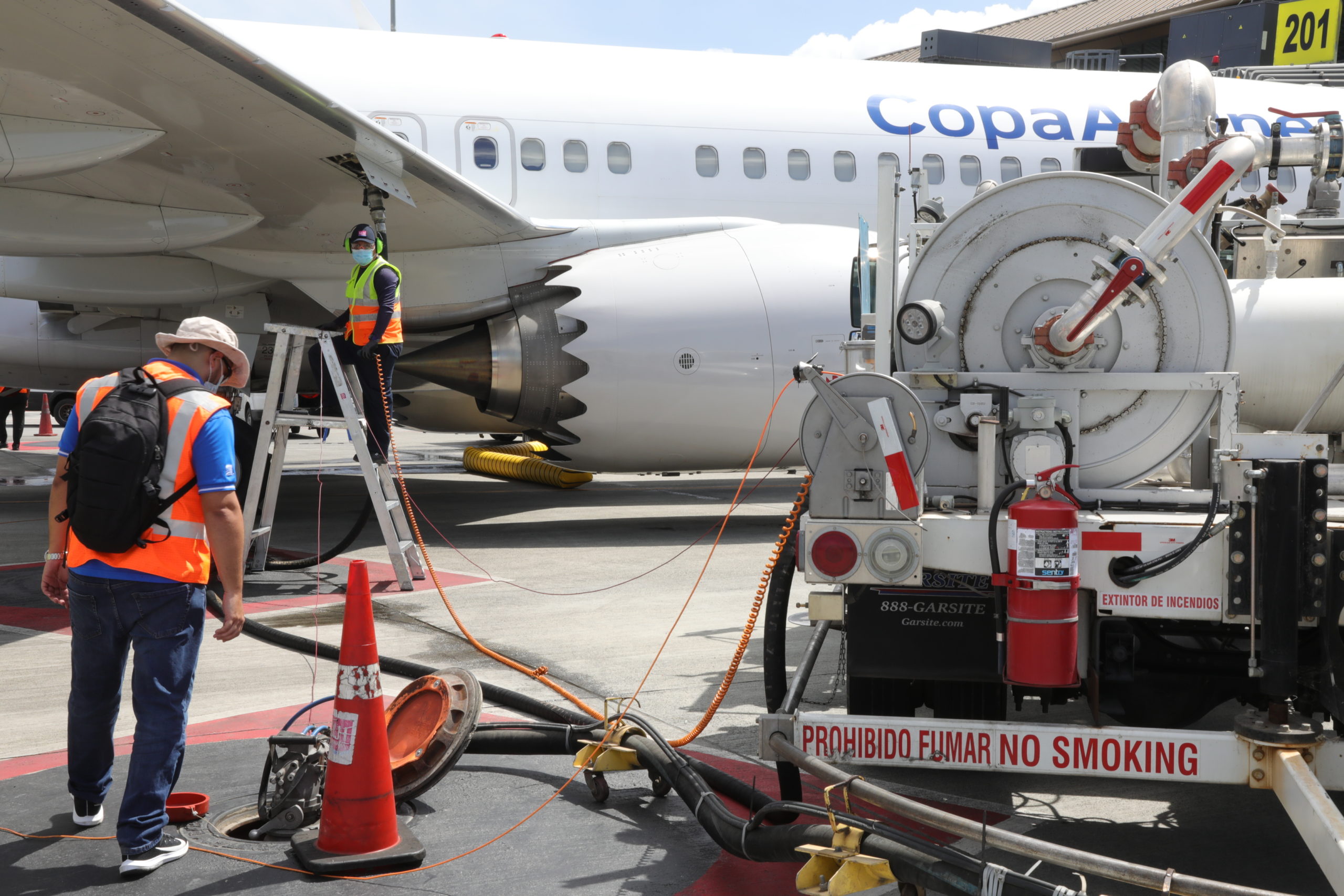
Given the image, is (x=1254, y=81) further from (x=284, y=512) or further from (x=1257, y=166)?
(x=284, y=512)

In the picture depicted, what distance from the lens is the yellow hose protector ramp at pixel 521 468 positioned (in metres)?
14.3

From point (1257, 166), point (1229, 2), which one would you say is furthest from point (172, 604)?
point (1229, 2)

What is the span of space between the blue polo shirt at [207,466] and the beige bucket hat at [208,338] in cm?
23

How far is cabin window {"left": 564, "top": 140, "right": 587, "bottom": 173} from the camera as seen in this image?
36.2 ft

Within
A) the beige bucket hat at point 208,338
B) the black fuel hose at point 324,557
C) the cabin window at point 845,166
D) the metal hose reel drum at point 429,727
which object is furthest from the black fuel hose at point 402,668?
the cabin window at point 845,166

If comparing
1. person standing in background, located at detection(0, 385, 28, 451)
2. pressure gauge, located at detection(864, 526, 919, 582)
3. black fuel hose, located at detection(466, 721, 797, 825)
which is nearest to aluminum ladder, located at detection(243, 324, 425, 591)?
black fuel hose, located at detection(466, 721, 797, 825)

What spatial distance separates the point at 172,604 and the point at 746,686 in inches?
113

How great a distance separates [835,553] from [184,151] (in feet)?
23.9

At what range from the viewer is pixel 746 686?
569cm

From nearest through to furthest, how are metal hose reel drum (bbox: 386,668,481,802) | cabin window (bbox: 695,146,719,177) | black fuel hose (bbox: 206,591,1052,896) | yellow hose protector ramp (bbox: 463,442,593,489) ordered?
black fuel hose (bbox: 206,591,1052,896) → metal hose reel drum (bbox: 386,668,481,802) → cabin window (bbox: 695,146,719,177) → yellow hose protector ramp (bbox: 463,442,593,489)

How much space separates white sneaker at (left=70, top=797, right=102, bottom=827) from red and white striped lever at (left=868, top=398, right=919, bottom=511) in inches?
110

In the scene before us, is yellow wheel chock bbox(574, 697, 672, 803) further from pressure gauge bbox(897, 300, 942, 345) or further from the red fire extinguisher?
pressure gauge bbox(897, 300, 942, 345)

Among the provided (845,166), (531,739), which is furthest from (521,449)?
(531,739)

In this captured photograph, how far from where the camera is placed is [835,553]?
11.6 ft
